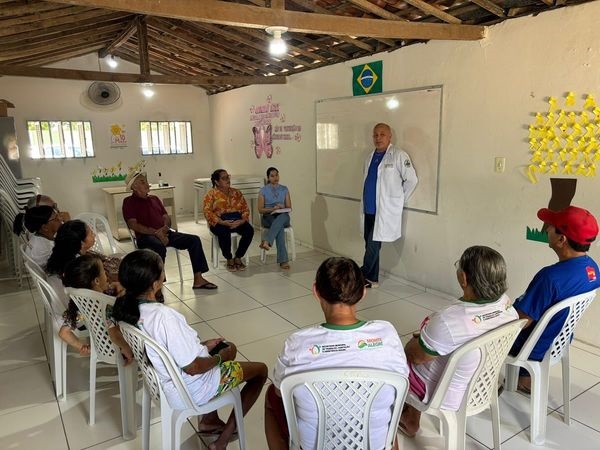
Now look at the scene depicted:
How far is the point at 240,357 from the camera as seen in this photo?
2668 mm

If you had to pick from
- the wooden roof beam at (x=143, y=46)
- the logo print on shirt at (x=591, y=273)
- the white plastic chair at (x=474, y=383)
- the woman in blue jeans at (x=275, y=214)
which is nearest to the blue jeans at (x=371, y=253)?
the woman in blue jeans at (x=275, y=214)

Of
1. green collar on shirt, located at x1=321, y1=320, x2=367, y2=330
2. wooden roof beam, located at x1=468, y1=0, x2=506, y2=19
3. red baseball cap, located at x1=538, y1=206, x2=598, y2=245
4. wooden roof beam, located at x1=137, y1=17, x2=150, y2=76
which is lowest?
green collar on shirt, located at x1=321, y1=320, x2=367, y2=330

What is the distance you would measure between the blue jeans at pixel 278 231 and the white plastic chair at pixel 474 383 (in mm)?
3045

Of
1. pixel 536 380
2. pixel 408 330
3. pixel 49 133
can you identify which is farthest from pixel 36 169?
pixel 536 380

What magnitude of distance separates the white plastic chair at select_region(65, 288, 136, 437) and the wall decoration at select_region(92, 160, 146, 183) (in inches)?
215

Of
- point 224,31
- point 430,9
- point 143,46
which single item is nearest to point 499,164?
point 430,9

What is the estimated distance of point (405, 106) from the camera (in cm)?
373

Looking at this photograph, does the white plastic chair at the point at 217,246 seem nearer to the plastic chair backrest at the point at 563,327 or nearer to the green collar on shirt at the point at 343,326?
the plastic chair backrest at the point at 563,327

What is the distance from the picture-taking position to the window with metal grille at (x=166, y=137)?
7236 mm

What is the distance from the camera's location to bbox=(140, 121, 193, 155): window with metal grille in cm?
724

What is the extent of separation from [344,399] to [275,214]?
3.51 meters

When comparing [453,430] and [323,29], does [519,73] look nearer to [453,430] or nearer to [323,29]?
[323,29]

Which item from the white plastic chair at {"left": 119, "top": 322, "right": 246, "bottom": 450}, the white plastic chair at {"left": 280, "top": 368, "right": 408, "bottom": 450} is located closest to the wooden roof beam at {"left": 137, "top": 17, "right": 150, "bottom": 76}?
the white plastic chair at {"left": 119, "top": 322, "right": 246, "bottom": 450}

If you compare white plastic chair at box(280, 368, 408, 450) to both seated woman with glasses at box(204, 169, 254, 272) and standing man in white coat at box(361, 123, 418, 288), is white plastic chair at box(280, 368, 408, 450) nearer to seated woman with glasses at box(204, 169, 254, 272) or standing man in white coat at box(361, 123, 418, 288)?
standing man in white coat at box(361, 123, 418, 288)
